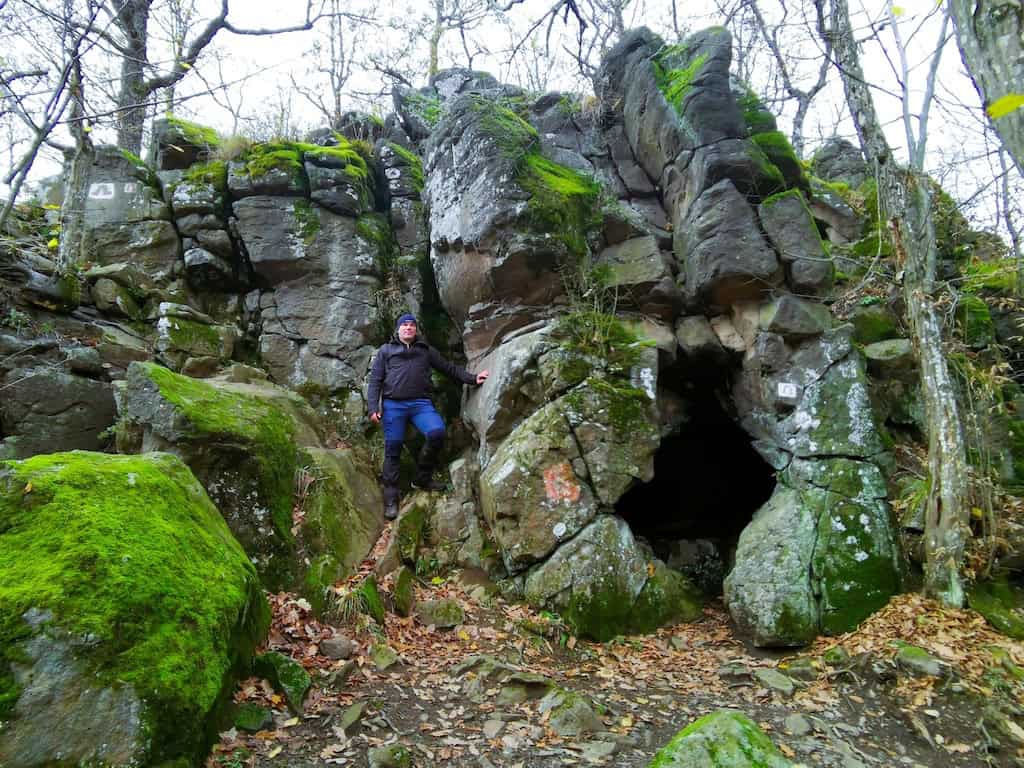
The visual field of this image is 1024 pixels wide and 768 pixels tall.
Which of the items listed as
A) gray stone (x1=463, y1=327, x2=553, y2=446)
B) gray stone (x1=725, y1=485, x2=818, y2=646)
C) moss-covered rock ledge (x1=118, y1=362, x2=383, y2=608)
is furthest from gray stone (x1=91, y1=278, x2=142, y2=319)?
gray stone (x1=725, y1=485, x2=818, y2=646)

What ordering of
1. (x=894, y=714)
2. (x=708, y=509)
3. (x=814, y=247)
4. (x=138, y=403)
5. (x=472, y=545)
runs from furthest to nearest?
(x=708, y=509) < (x=814, y=247) < (x=472, y=545) < (x=138, y=403) < (x=894, y=714)

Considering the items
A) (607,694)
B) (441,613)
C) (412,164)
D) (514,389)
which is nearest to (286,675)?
(441,613)

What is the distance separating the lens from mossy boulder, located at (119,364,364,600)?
6.19m

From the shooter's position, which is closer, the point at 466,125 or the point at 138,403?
the point at 138,403

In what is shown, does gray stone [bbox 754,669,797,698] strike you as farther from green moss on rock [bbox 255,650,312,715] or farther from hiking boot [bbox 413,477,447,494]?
hiking boot [bbox 413,477,447,494]

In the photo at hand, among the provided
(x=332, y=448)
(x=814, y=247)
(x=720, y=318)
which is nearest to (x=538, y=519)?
(x=332, y=448)

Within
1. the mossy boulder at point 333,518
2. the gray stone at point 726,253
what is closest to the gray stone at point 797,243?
the gray stone at point 726,253

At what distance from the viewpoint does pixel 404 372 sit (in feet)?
28.3

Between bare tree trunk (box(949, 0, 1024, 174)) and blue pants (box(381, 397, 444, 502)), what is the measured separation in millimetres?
7128

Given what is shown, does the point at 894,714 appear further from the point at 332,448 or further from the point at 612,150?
the point at 612,150

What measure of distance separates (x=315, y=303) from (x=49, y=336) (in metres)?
3.89

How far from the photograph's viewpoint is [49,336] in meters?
8.00

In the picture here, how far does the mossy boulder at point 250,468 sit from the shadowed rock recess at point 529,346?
0.11ft

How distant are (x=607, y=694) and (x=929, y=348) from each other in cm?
547
